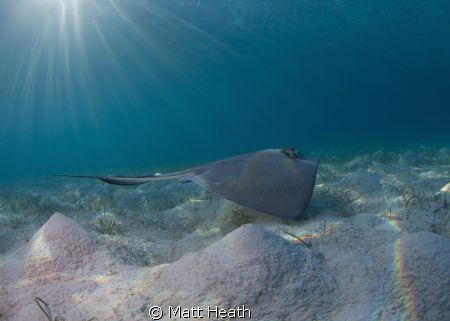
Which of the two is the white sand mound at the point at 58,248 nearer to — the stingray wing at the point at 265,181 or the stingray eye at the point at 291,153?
the stingray wing at the point at 265,181

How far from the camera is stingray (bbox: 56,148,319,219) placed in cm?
245

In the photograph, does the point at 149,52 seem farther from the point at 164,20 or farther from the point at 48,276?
the point at 48,276

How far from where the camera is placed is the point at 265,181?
2721mm

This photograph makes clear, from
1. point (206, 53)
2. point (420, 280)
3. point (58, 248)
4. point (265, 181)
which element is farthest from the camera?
point (206, 53)

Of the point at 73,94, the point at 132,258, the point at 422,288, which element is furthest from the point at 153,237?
the point at 73,94

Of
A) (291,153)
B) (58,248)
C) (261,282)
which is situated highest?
(291,153)

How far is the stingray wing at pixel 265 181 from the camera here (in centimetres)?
245

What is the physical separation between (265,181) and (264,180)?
23mm

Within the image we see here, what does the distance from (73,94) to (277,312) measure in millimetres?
47638

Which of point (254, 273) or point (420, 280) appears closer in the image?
point (420, 280)

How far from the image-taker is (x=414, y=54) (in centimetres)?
3606

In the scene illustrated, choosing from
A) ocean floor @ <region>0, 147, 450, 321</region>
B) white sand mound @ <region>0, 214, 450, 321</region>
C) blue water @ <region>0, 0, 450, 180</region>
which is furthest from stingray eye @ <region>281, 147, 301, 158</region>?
blue water @ <region>0, 0, 450, 180</region>

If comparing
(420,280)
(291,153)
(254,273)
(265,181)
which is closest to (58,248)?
(254,273)

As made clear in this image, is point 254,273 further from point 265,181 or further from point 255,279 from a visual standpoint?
point 265,181
